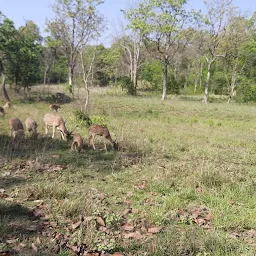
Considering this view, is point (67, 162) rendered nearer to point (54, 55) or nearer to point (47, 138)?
point (47, 138)

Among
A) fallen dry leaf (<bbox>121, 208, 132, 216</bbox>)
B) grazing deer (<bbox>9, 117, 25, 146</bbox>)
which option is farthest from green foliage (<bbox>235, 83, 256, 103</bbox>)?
fallen dry leaf (<bbox>121, 208, 132, 216</bbox>)

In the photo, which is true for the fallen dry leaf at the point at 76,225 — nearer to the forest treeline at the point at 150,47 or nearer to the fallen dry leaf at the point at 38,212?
the fallen dry leaf at the point at 38,212

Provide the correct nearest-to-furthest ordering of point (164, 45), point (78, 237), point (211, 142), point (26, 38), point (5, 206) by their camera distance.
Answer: point (78, 237), point (5, 206), point (211, 142), point (26, 38), point (164, 45)

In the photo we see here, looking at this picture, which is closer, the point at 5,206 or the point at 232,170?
the point at 5,206

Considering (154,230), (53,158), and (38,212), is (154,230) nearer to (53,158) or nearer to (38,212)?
(38,212)

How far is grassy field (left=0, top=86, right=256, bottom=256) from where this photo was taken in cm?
418

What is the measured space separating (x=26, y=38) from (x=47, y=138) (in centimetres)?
1722

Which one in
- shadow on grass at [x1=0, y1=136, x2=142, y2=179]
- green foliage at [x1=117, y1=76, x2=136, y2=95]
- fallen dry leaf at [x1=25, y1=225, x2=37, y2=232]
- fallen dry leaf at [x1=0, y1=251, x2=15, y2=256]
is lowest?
shadow on grass at [x1=0, y1=136, x2=142, y2=179]

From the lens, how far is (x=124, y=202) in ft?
19.0

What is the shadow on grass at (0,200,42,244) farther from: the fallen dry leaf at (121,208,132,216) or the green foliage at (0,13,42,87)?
the green foliage at (0,13,42,87)

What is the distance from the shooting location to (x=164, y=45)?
38188 mm

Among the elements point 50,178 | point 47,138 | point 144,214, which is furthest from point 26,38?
point 144,214

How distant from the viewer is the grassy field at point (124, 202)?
4180 millimetres

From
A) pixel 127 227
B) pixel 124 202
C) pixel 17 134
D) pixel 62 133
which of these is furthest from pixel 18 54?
pixel 127 227
